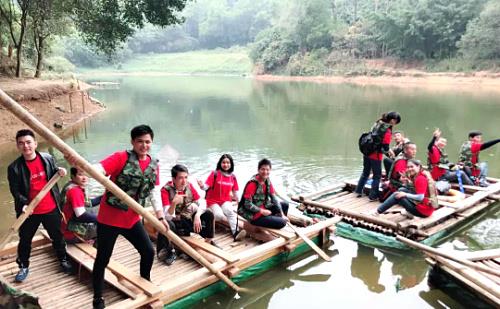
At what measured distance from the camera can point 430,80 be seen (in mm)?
44688

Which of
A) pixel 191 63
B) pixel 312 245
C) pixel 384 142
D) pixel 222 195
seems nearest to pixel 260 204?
pixel 222 195

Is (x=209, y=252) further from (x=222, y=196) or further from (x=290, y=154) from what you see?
(x=290, y=154)

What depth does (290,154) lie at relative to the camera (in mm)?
13883

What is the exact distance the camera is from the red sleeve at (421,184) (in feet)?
21.6

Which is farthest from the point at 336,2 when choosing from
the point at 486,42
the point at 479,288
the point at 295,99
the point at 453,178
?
the point at 479,288

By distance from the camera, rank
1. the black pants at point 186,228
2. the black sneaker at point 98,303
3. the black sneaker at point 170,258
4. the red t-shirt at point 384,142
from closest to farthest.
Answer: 1. the black sneaker at point 98,303
2. the black sneaker at point 170,258
3. the black pants at point 186,228
4. the red t-shirt at point 384,142

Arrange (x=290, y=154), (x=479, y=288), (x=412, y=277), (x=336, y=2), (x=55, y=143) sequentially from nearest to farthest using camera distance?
(x=55, y=143) → (x=479, y=288) → (x=412, y=277) → (x=290, y=154) → (x=336, y=2)

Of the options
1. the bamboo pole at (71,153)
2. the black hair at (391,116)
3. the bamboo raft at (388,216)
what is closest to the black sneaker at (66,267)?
the bamboo pole at (71,153)

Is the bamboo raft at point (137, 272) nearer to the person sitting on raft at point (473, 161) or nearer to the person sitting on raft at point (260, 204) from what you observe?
the person sitting on raft at point (260, 204)

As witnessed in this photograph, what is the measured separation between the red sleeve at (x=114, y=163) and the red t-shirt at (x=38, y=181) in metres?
1.24

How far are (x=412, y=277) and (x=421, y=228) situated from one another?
865 millimetres

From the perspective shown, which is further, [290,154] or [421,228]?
[290,154]

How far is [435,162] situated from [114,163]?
22.3 ft

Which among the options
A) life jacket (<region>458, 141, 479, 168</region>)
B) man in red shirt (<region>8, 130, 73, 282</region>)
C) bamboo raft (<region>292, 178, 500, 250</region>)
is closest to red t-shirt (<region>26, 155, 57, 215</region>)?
man in red shirt (<region>8, 130, 73, 282</region>)
